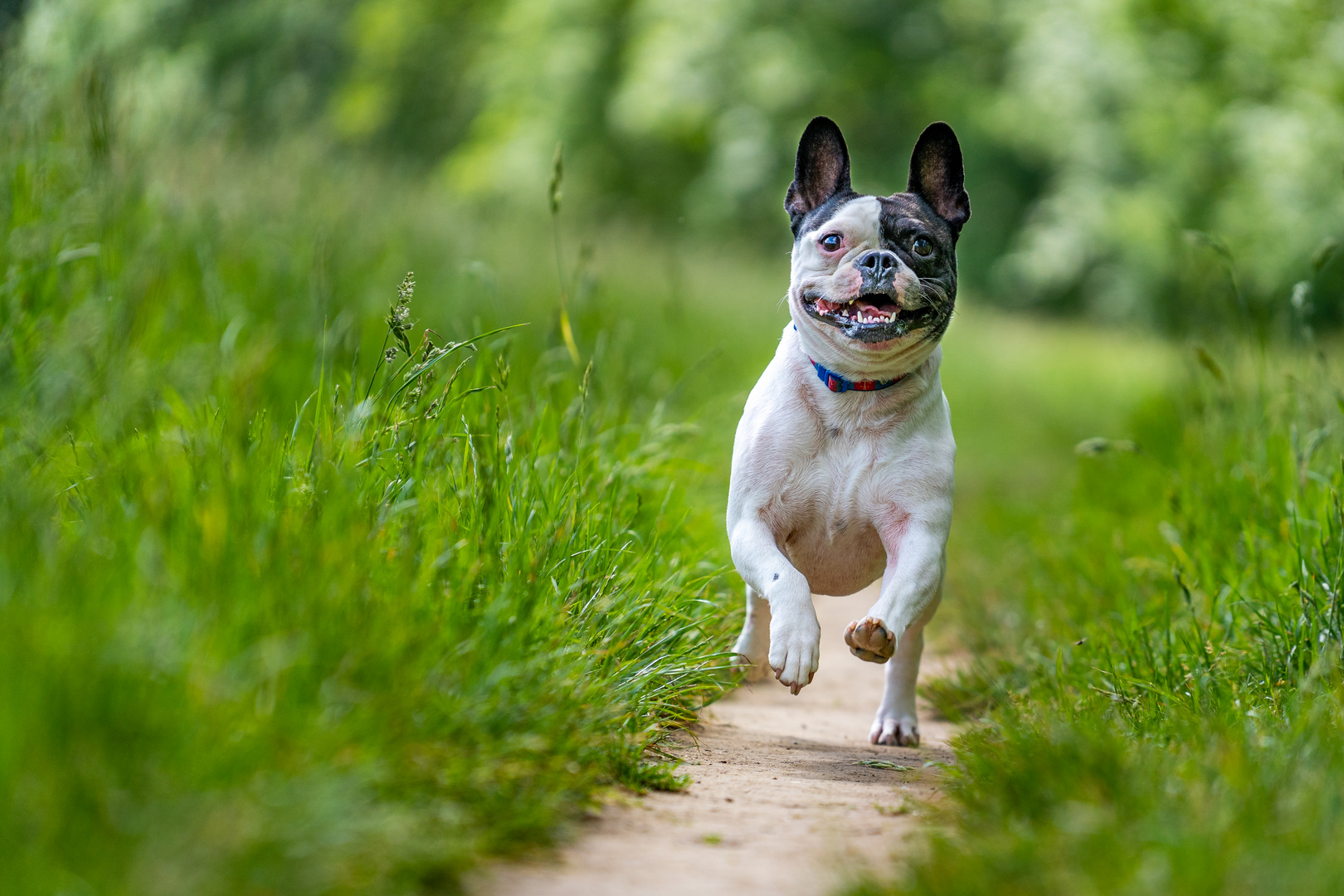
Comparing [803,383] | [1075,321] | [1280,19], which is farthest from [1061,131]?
[803,383]

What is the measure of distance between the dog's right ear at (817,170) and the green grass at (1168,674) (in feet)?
4.32

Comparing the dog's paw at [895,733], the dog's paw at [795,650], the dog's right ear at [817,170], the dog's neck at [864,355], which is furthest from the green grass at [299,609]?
the dog's right ear at [817,170]

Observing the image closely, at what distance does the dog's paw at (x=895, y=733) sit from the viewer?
3691 millimetres

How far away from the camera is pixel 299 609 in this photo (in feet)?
7.41

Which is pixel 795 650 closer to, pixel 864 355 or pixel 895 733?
pixel 895 733

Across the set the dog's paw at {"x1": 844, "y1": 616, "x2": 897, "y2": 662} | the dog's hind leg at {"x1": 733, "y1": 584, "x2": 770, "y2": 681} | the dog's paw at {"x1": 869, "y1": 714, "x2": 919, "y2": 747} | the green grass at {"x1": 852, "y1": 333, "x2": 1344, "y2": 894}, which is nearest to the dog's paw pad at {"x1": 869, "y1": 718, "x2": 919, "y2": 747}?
the dog's paw at {"x1": 869, "y1": 714, "x2": 919, "y2": 747}

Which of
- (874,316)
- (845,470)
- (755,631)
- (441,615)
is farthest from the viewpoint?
(755,631)

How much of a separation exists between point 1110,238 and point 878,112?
620 centimetres

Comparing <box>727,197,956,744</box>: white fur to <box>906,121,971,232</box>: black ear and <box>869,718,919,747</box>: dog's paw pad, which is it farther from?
<box>906,121,971,232</box>: black ear

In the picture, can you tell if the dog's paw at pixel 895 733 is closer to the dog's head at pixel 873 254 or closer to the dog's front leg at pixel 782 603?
the dog's front leg at pixel 782 603

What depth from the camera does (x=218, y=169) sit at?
739cm

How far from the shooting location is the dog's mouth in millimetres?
3424

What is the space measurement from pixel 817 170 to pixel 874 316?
721mm

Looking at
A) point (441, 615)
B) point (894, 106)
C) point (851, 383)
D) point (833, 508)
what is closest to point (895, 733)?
point (833, 508)
